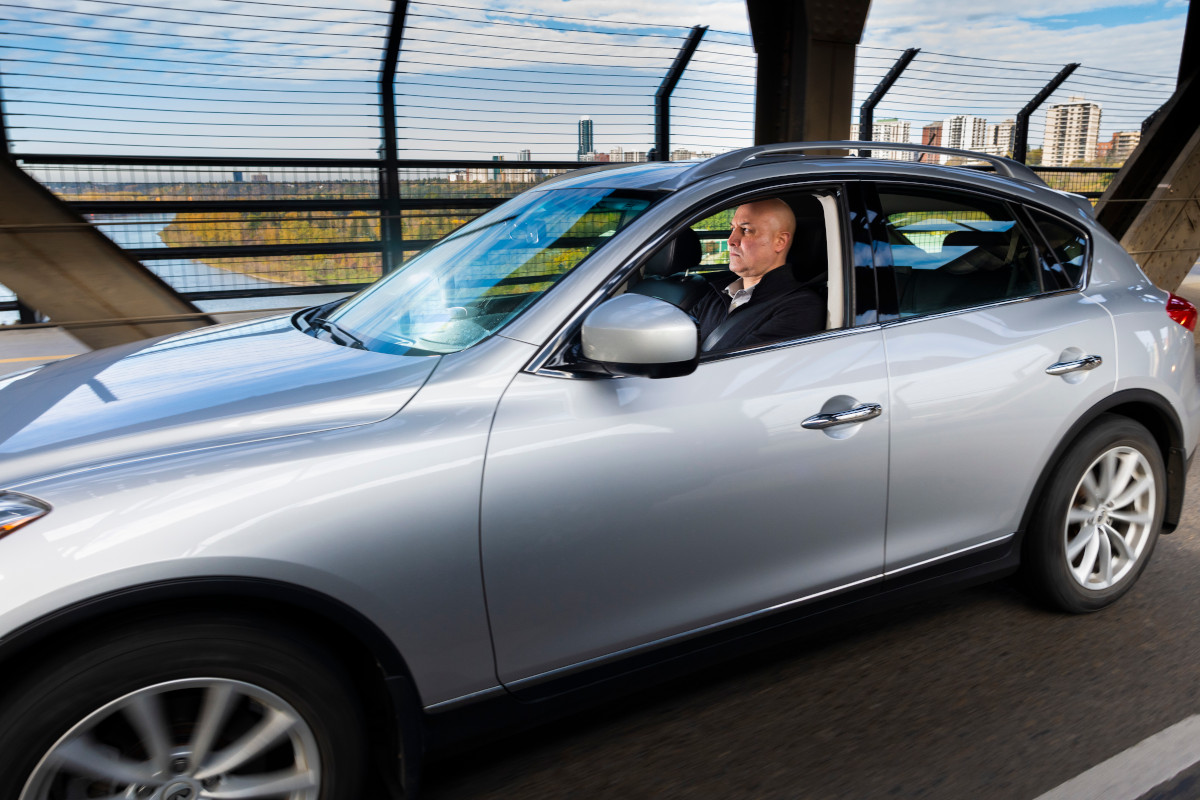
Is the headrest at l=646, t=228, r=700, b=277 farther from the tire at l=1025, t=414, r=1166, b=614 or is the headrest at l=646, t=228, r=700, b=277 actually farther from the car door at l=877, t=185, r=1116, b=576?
the tire at l=1025, t=414, r=1166, b=614

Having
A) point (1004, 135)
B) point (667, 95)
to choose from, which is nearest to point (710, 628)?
point (667, 95)

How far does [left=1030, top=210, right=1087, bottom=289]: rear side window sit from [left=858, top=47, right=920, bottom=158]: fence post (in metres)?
8.32

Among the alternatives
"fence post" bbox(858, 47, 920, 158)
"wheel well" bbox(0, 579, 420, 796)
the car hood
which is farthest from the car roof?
"fence post" bbox(858, 47, 920, 158)

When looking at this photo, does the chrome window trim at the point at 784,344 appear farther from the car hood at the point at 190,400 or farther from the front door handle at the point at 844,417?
the car hood at the point at 190,400

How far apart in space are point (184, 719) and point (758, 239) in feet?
7.01

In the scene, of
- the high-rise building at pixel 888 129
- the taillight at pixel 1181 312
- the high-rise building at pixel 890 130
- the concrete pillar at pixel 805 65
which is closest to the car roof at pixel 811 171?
the high-rise building at pixel 890 130

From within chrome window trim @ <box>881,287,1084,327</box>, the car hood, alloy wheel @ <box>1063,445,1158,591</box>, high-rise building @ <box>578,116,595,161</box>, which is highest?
high-rise building @ <box>578,116,595,161</box>

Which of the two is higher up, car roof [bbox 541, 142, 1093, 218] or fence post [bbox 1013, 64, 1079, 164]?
fence post [bbox 1013, 64, 1079, 164]

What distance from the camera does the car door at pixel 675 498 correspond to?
2248mm

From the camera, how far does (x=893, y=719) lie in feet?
9.21

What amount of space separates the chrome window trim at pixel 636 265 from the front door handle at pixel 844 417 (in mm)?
234

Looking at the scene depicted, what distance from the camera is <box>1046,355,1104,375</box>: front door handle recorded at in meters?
3.10

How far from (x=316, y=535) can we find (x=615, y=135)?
8627 mm

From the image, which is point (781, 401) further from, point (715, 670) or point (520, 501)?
point (715, 670)
